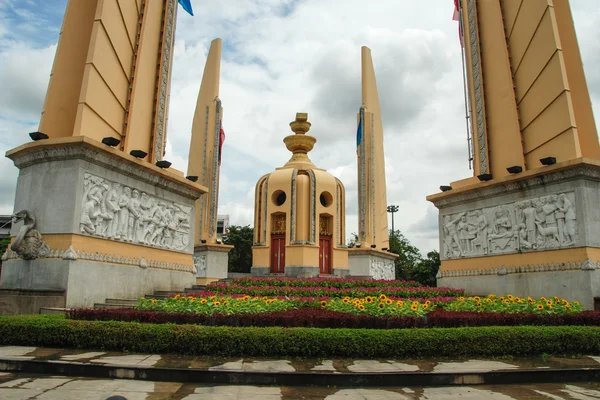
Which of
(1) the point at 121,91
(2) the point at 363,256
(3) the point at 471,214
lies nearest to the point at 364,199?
(2) the point at 363,256

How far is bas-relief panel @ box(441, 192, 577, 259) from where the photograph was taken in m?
9.95

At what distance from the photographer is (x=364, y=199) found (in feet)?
81.5

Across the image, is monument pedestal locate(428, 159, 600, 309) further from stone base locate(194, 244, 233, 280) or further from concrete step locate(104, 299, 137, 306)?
stone base locate(194, 244, 233, 280)

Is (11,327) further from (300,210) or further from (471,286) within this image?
(300,210)

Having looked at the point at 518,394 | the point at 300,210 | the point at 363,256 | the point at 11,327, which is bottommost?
the point at 518,394

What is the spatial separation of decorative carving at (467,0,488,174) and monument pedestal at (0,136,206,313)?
9236 millimetres

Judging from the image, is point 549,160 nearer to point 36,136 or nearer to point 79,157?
point 79,157

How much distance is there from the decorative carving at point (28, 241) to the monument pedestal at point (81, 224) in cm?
2

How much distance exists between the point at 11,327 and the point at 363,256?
1920cm

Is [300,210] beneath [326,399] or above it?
above

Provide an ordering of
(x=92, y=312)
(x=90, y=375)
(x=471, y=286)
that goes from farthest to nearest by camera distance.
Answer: (x=471, y=286)
(x=92, y=312)
(x=90, y=375)

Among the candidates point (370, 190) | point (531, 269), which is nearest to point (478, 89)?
point (531, 269)

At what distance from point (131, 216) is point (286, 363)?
661 centimetres

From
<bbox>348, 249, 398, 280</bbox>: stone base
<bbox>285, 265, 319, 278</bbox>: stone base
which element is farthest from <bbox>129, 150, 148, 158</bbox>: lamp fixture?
<bbox>348, 249, 398, 280</bbox>: stone base
